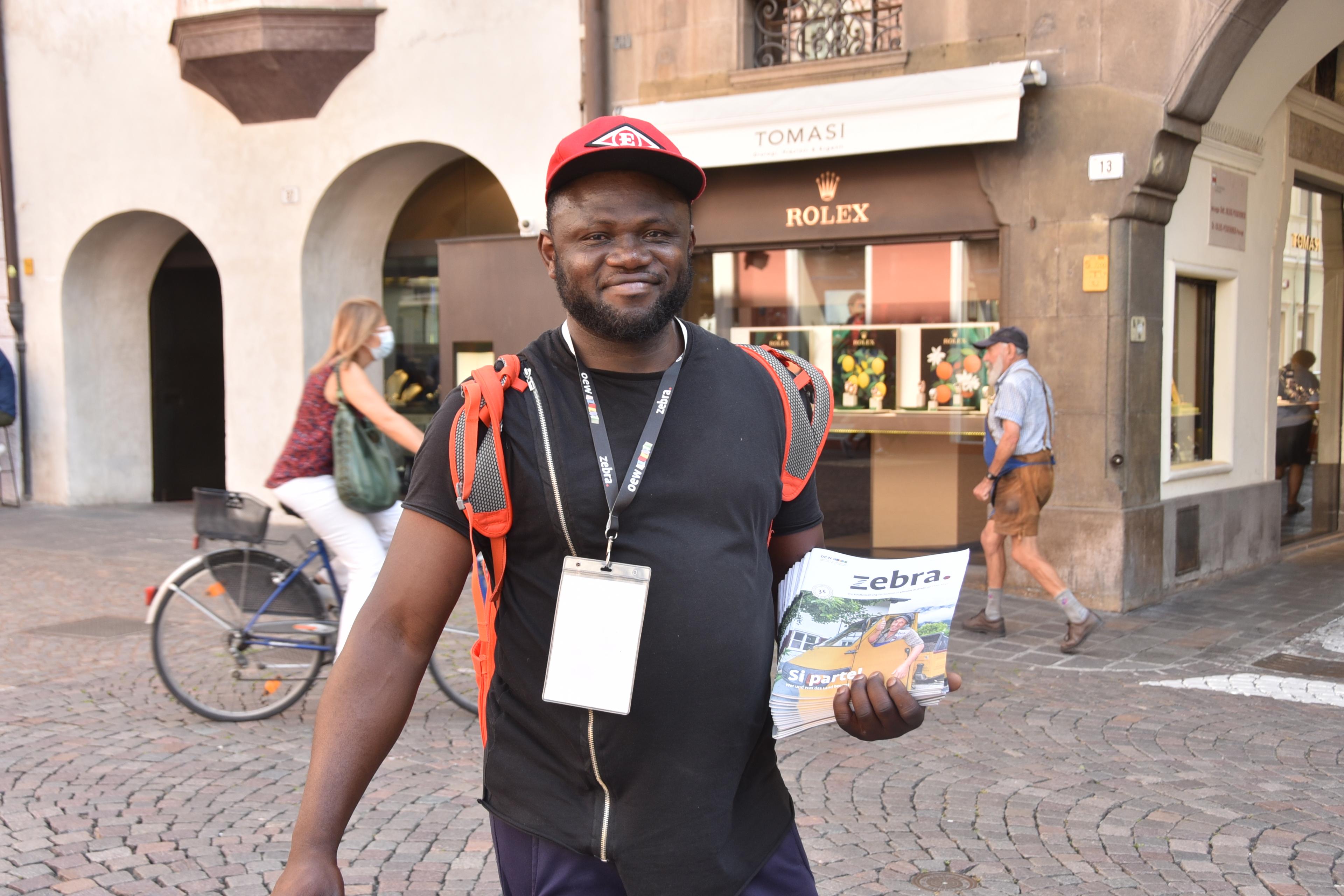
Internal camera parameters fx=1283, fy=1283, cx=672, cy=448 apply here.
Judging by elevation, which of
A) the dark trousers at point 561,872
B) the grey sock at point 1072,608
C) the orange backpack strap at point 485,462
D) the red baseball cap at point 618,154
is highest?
the red baseball cap at point 618,154

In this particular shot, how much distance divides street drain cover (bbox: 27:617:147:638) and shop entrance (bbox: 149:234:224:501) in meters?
7.34

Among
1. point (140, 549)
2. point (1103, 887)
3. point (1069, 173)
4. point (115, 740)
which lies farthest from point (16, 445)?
point (1103, 887)

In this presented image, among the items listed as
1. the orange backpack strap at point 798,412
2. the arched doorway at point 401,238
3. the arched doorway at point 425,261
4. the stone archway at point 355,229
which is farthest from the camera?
the arched doorway at point 425,261

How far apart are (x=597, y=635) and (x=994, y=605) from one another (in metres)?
6.16

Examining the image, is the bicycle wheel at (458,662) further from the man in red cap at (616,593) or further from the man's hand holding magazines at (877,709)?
the man's hand holding magazines at (877,709)

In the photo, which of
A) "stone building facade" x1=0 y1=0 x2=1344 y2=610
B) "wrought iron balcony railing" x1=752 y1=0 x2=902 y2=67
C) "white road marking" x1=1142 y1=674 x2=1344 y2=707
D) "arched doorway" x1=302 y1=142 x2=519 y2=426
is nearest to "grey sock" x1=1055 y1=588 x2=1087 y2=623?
"white road marking" x1=1142 y1=674 x2=1344 y2=707

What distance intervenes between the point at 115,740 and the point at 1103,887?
403 centimetres

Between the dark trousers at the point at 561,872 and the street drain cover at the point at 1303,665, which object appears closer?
the dark trousers at the point at 561,872

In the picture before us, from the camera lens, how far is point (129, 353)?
14.8 m

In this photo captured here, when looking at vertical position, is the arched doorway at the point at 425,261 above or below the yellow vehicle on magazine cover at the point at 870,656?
above

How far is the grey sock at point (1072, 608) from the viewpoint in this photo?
7.09m

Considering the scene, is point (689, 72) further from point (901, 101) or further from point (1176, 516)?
point (1176, 516)

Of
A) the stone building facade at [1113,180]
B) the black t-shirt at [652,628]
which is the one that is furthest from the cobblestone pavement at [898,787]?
the black t-shirt at [652,628]

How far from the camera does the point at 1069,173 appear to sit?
8445 millimetres
